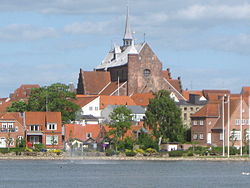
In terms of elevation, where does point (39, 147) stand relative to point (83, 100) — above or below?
below

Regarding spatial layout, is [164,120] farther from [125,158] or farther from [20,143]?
[20,143]

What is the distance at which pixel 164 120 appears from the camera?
422ft

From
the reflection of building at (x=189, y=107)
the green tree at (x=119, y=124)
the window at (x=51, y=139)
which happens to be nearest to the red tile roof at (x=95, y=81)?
the reflection of building at (x=189, y=107)

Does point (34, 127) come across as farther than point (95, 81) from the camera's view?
No

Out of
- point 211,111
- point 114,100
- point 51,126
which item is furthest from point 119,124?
point 114,100

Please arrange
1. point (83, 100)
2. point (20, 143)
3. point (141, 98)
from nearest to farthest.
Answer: point (20, 143), point (83, 100), point (141, 98)

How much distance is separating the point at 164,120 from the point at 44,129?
1624 cm

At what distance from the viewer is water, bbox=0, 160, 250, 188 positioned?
80.4m

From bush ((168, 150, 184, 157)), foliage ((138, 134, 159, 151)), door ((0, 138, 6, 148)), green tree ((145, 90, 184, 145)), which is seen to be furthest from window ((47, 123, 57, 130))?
bush ((168, 150, 184, 157))

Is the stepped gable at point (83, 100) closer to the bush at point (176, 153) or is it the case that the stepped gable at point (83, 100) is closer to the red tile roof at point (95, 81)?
the red tile roof at point (95, 81)

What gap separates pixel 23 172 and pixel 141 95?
72855 millimetres


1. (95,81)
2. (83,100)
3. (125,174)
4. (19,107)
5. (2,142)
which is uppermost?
(95,81)

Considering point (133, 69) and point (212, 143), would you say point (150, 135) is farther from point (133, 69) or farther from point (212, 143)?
point (133, 69)

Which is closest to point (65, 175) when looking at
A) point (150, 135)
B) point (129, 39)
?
point (150, 135)
